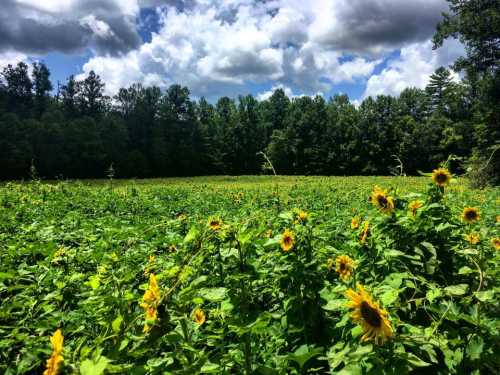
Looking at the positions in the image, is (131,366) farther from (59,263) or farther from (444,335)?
(59,263)

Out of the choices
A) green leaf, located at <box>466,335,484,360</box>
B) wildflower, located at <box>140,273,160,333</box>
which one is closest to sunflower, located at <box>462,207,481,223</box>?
green leaf, located at <box>466,335,484,360</box>

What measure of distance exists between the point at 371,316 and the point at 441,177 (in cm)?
142

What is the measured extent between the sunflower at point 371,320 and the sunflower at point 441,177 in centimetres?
132

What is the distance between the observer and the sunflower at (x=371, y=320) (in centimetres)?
111

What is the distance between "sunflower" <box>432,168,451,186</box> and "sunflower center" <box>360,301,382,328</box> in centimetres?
135

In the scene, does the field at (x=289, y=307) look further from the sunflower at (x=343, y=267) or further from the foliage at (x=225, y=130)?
the foliage at (x=225, y=130)

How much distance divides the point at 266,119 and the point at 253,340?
2824 inches

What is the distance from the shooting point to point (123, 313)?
48.7 inches

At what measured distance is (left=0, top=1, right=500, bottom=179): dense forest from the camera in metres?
47.5

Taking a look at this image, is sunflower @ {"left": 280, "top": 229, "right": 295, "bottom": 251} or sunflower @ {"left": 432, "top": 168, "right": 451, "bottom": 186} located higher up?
sunflower @ {"left": 432, "top": 168, "right": 451, "bottom": 186}

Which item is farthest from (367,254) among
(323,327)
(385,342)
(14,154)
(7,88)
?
(7,88)

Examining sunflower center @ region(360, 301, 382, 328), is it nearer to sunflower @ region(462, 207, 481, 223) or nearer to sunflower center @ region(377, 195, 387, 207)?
sunflower center @ region(377, 195, 387, 207)

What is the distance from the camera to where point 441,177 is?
221cm

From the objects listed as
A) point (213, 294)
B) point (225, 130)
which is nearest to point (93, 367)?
point (213, 294)
